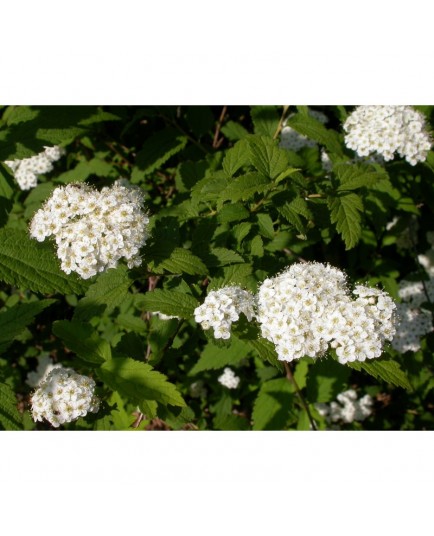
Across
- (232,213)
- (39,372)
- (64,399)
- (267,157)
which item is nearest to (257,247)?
(232,213)

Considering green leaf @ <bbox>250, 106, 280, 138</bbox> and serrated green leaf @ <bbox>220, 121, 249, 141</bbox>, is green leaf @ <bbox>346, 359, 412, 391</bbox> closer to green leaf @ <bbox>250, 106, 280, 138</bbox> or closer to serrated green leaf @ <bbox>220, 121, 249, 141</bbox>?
green leaf @ <bbox>250, 106, 280, 138</bbox>

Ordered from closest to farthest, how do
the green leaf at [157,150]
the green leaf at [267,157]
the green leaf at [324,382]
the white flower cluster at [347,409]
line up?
the green leaf at [267,157]
the green leaf at [324,382]
the green leaf at [157,150]
the white flower cluster at [347,409]

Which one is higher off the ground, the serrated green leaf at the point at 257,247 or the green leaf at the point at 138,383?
the serrated green leaf at the point at 257,247

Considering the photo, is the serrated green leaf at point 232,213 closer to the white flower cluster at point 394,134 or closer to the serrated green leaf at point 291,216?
the serrated green leaf at point 291,216

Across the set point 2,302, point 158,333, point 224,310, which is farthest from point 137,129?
point 224,310

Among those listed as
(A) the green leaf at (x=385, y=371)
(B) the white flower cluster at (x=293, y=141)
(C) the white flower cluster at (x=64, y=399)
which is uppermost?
(B) the white flower cluster at (x=293, y=141)

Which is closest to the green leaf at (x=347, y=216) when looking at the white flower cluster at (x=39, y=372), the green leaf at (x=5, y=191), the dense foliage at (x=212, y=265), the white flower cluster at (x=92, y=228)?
the dense foliage at (x=212, y=265)
